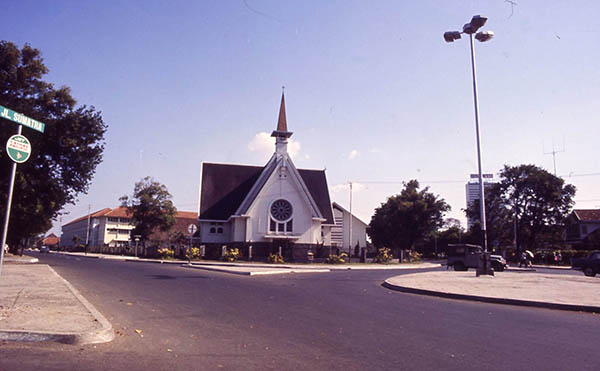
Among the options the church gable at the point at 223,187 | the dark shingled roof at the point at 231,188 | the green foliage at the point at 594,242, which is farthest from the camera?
the green foliage at the point at 594,242

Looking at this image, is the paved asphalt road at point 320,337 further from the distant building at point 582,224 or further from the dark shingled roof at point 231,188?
the distant building at point 582,224

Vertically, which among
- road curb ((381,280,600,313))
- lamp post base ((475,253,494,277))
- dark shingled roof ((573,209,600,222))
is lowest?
road curb ((381,280,600,313))

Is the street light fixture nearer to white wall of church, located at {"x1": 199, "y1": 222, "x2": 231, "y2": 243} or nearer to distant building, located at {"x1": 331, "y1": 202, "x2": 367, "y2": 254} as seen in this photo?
white wall of church, located at {"x1": 199, "y1": 222, "x2": 231, "y2": 243}

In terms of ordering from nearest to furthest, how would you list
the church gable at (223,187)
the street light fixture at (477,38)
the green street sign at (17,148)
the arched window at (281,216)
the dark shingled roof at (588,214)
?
1. the green street sign at (17,148)
2. the street light fixture at (477,38)
3. the arched window at (281,216)
4. the church gable at (223,187)
5. the dark shingled roof at (588,214)

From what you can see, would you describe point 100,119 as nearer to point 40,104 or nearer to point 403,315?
point 40,104

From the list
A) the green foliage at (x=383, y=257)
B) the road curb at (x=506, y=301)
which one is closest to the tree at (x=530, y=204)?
the green foliage at (x=383, y=257)

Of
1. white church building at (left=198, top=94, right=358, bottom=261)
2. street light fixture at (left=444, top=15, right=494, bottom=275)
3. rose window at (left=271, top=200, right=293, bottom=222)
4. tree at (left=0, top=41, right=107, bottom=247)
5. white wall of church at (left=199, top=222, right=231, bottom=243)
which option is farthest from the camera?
white wall of church at (left=199, top=222, right=231, bottom=243)

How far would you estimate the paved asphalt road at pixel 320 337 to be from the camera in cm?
542

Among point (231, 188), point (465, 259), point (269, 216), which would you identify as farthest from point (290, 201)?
point (465, 259)

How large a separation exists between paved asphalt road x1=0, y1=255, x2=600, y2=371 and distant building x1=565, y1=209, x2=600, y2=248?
67.4 m

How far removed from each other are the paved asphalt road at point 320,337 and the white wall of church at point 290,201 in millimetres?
32533

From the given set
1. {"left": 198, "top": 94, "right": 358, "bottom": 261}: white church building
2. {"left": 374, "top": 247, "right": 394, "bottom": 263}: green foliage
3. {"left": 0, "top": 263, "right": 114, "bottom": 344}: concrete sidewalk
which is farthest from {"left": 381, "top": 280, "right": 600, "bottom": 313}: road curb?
{"left": 198, "top": 94, "right": 358, "bottom": 261}: white church building

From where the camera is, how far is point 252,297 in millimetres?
12109

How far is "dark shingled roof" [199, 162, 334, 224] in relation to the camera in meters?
47.6
